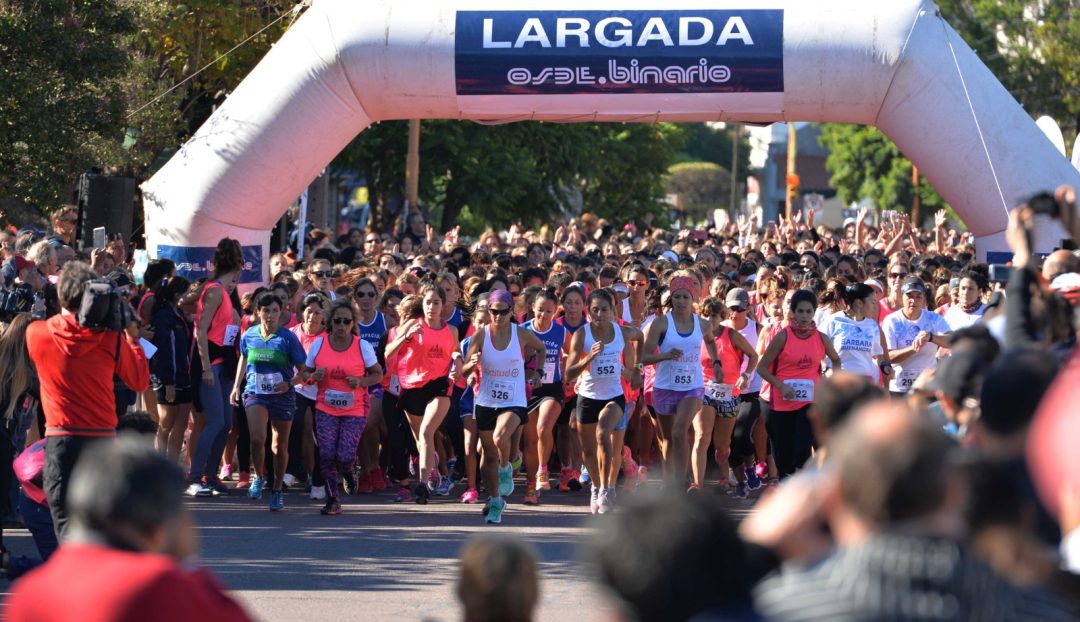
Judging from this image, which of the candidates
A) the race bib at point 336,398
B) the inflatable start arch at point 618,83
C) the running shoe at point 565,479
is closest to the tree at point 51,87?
the inflatable start arch at point 618,83

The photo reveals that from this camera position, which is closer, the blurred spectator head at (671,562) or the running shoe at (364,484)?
the blurred spectator head at (671,562)

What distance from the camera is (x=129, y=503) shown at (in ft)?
12.1

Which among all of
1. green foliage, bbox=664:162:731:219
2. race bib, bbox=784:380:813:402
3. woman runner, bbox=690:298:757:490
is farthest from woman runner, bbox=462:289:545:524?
green foliage, bbox=664:162:731:219

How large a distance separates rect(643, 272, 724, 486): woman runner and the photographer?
16.3 feet

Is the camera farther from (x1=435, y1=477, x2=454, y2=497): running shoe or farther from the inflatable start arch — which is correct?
the inflatable start arch

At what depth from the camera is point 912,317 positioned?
12.8 metres

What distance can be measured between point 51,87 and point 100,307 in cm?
777

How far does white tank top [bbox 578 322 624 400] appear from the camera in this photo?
472 inches

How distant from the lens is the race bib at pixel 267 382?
11930mm

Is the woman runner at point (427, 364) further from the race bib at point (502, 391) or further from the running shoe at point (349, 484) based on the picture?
the running shoe at point (349, 484)

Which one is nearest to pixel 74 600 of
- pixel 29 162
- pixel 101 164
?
pixel 29 162

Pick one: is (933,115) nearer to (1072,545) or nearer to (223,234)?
(223,234)

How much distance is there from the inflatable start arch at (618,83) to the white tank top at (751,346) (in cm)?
209

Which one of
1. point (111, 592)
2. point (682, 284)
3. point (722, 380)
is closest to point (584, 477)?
point (722, 380)
